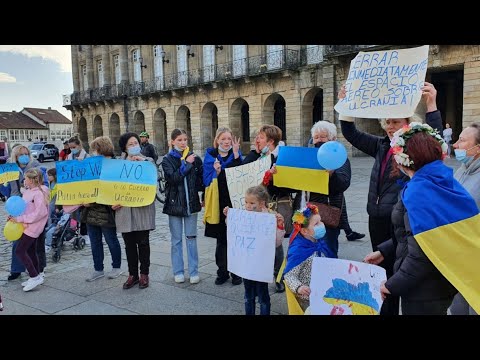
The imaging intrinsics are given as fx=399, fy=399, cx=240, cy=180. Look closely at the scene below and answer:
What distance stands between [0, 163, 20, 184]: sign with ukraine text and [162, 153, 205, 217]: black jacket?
11.2 ft

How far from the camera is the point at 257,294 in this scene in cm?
355

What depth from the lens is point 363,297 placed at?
2566 millimetres

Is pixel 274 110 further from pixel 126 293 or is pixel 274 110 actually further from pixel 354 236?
pixel 126 293

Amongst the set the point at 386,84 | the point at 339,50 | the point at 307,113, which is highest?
the point at 339,50

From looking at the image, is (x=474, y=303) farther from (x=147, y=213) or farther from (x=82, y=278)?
(x=82, y=278)

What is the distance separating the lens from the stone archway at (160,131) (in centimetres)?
3537

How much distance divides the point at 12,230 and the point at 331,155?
361 centimetres

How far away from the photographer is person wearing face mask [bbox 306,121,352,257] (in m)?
3.82

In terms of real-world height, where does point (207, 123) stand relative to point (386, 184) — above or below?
above

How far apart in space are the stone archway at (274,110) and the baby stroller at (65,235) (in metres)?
21.0

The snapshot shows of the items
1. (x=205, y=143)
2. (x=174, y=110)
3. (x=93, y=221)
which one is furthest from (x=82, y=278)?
(x=174, y=110)

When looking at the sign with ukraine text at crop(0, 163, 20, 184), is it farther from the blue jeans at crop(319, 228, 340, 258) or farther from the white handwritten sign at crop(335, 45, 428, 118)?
the white handwritten sign at crop(335, 45, 428, 118)

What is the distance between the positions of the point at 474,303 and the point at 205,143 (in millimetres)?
29979

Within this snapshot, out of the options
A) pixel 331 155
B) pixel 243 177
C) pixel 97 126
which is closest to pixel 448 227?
pixel 331 155
